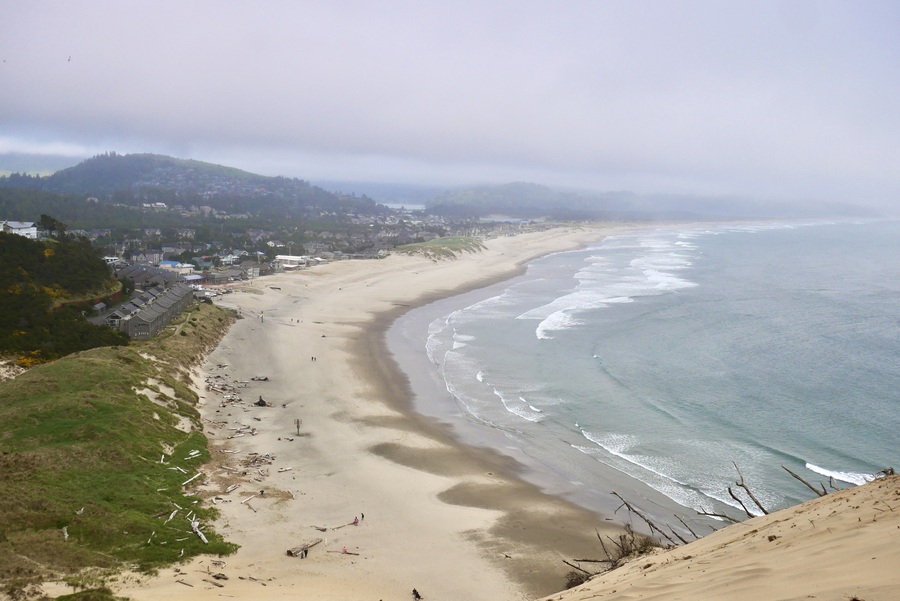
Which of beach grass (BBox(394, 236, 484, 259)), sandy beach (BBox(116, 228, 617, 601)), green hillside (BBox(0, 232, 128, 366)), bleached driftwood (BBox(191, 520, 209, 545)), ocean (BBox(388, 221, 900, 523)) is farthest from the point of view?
beach grass (BBox(394, 236, 484, 259))

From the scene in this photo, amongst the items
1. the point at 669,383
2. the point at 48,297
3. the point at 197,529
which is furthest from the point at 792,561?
the point at 48,297

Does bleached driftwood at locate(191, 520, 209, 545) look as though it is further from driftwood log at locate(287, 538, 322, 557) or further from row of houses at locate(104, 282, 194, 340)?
row of houses at locate(104, 282, 194, 340)

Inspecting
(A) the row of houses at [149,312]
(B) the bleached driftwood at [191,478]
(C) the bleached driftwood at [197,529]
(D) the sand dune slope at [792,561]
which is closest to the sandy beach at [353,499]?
(B) the bleached driftwood at [191,478]

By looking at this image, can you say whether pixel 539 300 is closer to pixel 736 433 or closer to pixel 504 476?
pixel 736 433

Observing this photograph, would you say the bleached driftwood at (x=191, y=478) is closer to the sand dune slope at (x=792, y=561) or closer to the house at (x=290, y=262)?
the sand dune slope at (x=792, y=561)

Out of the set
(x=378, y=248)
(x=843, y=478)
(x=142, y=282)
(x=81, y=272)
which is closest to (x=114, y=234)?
(x=378, y=248)

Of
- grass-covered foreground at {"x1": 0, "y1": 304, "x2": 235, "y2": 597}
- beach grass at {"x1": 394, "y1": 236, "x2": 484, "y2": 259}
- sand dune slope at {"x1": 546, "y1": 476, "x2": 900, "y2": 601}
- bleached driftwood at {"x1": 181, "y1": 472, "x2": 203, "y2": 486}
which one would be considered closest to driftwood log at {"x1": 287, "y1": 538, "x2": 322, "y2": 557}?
grass-covered foreground at {"x1": 0, "y1": 304, "x2": 235, "y2": 597}
